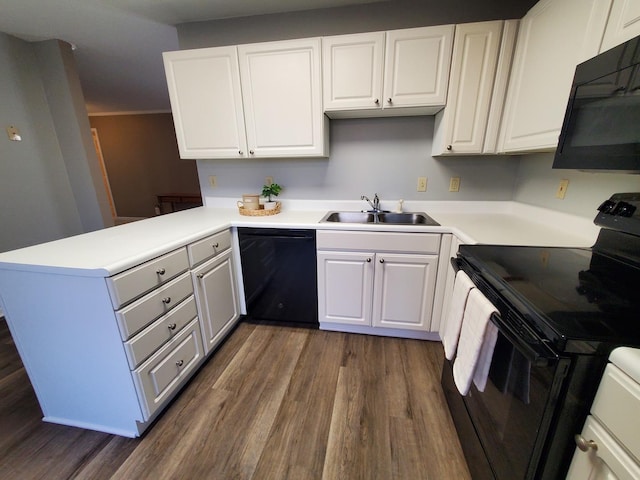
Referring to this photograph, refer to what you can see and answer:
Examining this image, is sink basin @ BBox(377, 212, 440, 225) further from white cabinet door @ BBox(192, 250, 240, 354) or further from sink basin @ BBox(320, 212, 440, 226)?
white cabinet door @ BBox(192, 250, 240, 354)

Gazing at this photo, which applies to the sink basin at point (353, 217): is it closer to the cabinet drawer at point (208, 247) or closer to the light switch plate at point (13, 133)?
the cabinet drawer at point (208, 247)

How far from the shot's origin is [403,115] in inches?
78.0

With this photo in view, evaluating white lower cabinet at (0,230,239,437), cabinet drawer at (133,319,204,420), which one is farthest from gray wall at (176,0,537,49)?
cabinet drawer at (133,319,204,420)

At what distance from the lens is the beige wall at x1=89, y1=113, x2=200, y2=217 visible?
5500 mm

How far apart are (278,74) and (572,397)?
2.15m

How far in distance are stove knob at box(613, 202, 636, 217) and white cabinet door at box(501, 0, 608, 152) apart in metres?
0.39

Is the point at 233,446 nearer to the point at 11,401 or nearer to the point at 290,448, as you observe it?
the point at 290,448

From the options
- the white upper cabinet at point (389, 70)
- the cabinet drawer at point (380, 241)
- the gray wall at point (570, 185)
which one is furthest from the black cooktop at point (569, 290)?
the white upper cabinet at point (389, 70)

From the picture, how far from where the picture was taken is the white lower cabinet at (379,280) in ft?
5.67

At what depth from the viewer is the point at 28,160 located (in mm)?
2438

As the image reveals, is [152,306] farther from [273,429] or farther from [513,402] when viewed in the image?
[513,402]

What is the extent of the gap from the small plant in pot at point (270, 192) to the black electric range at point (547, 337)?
1.53m

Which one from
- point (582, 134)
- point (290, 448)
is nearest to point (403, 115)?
point (582, 134)

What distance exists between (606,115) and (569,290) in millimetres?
646
